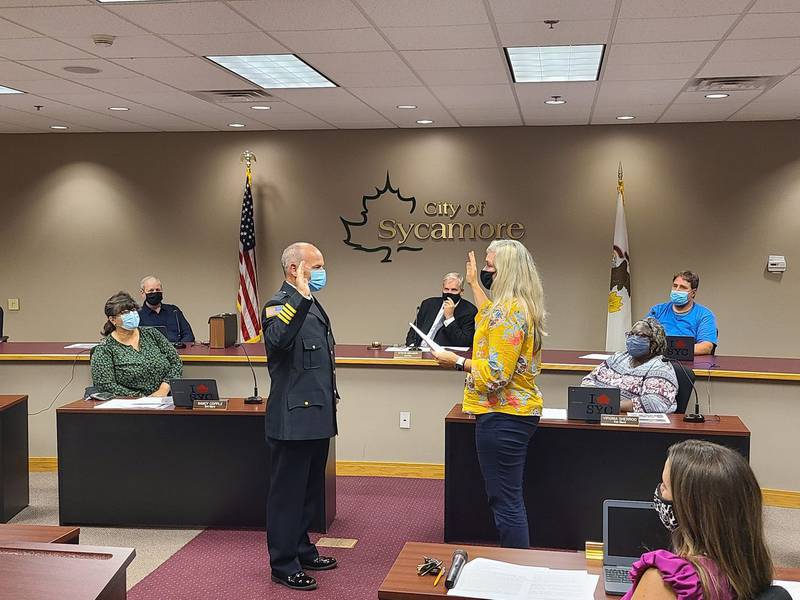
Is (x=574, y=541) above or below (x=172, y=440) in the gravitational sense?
below

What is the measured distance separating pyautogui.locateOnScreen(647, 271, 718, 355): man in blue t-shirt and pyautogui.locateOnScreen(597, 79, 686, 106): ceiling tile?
4.45ft

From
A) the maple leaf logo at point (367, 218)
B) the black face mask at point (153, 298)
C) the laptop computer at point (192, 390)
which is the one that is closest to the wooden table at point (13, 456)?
the laptop computer at point (192, 390)

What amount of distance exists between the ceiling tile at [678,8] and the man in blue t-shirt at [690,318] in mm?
2303

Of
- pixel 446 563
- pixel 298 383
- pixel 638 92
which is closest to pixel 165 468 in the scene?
pixel 298 383

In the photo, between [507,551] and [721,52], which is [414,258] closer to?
[721,52]

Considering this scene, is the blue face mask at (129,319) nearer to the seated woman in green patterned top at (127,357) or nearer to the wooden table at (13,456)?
the seated woman in green patterned top at (127,357)

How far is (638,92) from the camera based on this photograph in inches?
271

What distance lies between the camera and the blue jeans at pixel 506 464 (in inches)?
153

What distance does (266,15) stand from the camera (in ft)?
15.2

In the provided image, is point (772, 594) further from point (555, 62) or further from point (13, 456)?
point (13, 456)

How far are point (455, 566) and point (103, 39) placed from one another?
377 cm

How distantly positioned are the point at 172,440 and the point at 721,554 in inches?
157

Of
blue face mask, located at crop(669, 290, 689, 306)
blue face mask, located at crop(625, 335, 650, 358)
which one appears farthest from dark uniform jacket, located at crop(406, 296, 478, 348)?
blue face mask, located at crop(625, 335, 650, 358)

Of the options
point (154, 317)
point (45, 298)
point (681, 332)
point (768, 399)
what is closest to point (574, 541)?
point (768, 399)
